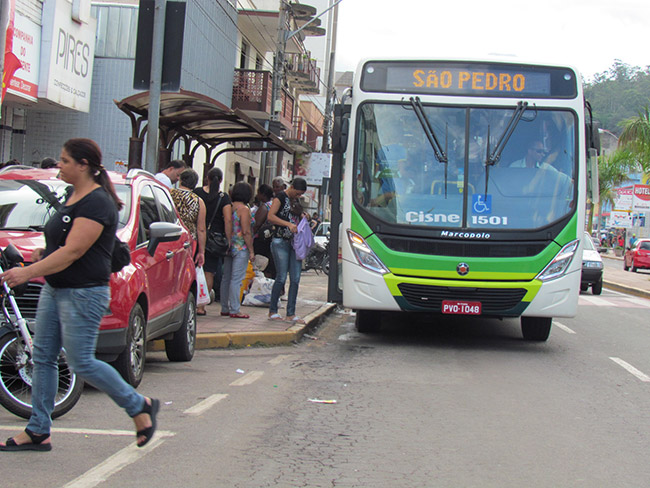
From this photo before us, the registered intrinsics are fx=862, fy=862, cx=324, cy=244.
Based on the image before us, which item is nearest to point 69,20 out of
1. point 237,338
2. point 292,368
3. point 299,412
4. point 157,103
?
point 157,103

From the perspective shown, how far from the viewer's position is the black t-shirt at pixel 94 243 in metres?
4.65

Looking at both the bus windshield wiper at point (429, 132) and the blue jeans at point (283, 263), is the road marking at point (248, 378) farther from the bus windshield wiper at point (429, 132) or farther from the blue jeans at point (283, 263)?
the bus windshield wiper at point (429, 132)

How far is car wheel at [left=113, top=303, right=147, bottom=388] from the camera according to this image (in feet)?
22.2

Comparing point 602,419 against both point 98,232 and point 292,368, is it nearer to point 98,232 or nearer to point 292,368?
point 292,368

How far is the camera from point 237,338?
9.95 meters

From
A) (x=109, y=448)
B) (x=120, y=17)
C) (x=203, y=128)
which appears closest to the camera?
(x=109, y=448)

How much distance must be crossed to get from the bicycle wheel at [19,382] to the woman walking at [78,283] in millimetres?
795

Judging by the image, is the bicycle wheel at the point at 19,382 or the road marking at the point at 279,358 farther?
the road marking at the point at 279,358

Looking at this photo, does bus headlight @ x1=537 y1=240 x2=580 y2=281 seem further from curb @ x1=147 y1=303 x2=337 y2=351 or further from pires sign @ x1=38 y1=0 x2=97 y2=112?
pires sign @ x1=38 y1=0 x2=97 y2=112

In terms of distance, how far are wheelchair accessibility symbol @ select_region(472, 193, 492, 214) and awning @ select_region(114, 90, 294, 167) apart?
4.02 metres

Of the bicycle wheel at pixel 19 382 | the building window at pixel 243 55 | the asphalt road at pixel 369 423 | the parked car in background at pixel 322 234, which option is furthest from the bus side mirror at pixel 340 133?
the building window at pixel 243 55

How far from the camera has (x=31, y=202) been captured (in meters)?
7.39

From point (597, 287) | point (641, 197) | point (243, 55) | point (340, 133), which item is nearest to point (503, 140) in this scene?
point (340, 133)

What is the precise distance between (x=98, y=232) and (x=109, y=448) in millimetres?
→ 1374
